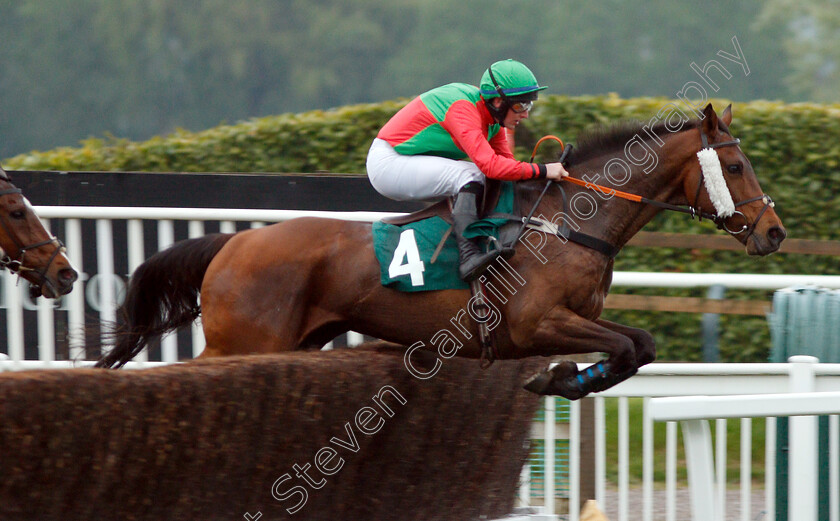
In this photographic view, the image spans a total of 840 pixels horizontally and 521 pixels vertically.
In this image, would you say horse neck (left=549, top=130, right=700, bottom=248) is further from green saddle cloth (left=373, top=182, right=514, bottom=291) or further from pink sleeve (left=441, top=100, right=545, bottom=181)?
green saddle cloth (left=373, top=182, right=514, bottom=291)

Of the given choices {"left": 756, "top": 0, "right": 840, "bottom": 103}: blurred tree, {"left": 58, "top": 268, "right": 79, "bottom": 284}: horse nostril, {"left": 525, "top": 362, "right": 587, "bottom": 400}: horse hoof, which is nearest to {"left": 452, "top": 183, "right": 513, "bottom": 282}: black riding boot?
{"left": 525, "top": 362, "right": 587, "bottom": 400}: horse hoof

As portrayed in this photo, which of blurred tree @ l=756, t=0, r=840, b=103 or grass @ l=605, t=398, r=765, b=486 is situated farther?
blurred tree @ l=756, t=0, r=840, b=103

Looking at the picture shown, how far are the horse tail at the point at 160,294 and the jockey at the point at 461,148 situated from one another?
0.86 metres

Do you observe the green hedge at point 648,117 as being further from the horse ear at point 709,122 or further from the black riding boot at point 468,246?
the black riding boot at point 468,246

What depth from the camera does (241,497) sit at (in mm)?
2855

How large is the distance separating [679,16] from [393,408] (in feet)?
106

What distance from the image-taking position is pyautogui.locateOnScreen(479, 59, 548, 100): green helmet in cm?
420

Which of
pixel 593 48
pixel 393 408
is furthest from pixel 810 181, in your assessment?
pixel 593 48

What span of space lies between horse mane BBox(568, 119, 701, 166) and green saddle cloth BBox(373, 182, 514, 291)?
20.7 inches

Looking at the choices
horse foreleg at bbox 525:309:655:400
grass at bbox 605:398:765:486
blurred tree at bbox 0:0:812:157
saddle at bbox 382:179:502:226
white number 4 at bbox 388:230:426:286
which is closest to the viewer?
horse foreleg at bbox 525:309:655:400

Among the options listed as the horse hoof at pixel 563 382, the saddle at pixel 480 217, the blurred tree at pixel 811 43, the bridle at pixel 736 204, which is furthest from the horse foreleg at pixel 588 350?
the blurred tree at pixel 811 43

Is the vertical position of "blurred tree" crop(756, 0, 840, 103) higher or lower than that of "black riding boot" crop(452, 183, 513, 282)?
higher

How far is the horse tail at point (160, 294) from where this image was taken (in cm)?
462

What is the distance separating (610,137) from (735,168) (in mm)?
556
